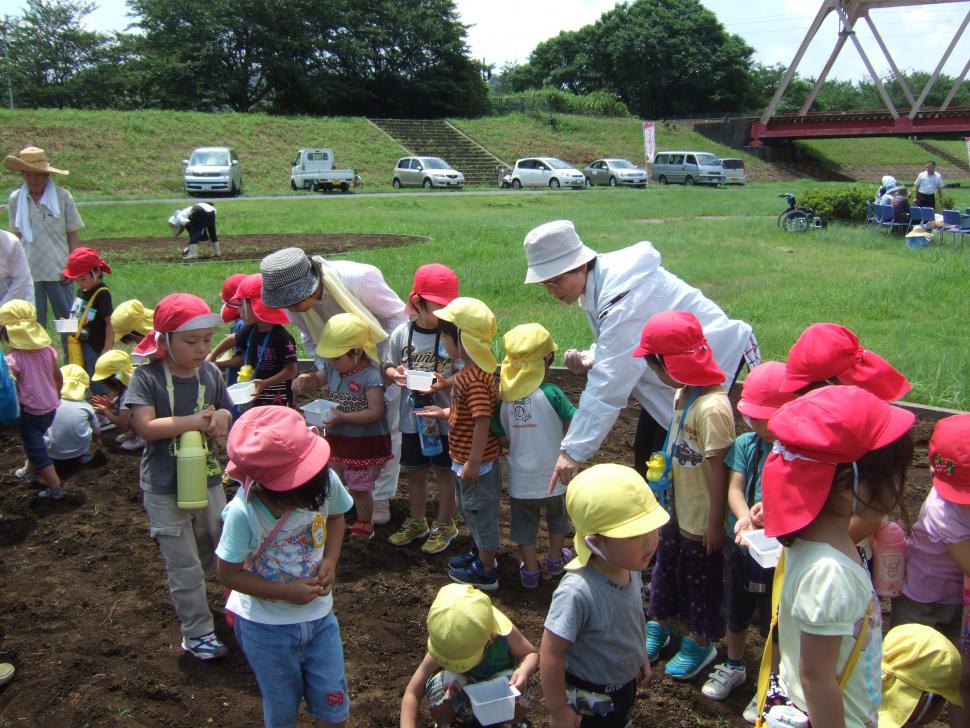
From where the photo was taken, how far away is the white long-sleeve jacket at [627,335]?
379 centimetres

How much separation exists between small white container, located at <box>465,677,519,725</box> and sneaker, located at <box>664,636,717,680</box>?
4.21 feet

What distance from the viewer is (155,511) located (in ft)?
12.1

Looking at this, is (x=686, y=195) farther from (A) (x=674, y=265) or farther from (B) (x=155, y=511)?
(B) (x=155, y=511)

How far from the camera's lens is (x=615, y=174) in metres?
34.8

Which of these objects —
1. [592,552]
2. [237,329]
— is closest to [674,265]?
[237,329]

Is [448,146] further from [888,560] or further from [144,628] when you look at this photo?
[888,560]

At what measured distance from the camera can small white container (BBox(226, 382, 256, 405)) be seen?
4.45 m

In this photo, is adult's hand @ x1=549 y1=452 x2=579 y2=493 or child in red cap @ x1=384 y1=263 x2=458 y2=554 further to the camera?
child in red cap @ x1=384 y1=263 x2=458 y2=554

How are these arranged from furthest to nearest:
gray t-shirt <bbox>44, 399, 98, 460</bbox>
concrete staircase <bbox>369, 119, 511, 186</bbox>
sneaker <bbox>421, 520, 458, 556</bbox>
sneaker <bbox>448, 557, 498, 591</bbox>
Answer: concrete staircase <bbox>369, 119, 511, 186</bbox>, gray t-shirt <bbox>44, 399, 98, 460</bbox>, sneaker <bbox>421, 520, 458, 556</bbox>, sneaker <bbox>448, 557, 498, 591</bbox>

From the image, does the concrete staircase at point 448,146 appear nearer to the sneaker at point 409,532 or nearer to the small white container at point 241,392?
the sneaker at point 409,532

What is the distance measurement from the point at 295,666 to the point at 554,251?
2.23 meters

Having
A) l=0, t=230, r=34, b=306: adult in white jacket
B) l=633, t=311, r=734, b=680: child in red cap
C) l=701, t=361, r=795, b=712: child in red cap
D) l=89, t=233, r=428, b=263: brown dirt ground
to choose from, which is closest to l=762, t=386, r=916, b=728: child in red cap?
l=701, t=361, r=795, b=712: child in red cap

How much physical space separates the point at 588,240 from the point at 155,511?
13.1 metres

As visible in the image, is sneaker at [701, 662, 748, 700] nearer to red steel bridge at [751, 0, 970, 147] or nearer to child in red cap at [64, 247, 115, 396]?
child in red cap at [64, 247, 115, 396]
